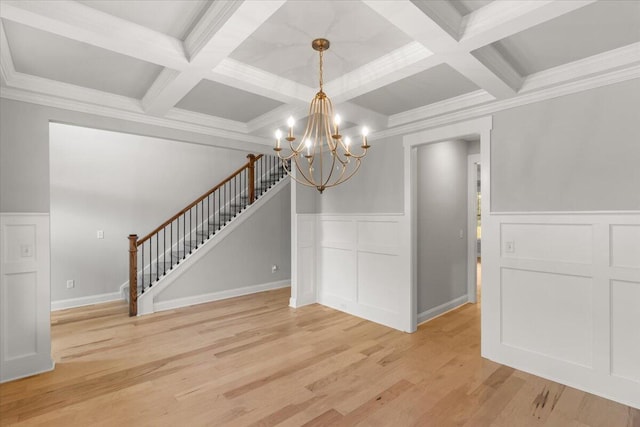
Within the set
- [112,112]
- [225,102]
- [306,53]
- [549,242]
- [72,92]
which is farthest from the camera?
[225,102]

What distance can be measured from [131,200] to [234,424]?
184 inches

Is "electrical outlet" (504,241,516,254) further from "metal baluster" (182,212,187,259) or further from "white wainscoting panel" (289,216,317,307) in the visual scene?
"metal baluster" (182,212,187,259)

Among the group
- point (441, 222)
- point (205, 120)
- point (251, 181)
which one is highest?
point (205, 120)

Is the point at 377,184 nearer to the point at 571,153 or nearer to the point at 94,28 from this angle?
the point at 571,153

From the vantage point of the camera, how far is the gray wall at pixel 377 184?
402cm

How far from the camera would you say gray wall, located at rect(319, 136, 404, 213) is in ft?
13.2

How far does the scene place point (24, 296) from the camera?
2.85 meters

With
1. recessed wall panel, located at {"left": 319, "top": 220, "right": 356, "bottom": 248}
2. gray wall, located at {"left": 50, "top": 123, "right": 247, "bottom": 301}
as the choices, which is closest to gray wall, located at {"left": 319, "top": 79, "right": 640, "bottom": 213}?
recessed wall panel, located at {"left": 319, "top": 220, "right": 356, "bottom": 248}

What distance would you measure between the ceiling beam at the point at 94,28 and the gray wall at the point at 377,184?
2.63 meters

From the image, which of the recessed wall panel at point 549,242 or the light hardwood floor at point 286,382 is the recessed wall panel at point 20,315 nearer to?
the light hardwood floor at point 286,382

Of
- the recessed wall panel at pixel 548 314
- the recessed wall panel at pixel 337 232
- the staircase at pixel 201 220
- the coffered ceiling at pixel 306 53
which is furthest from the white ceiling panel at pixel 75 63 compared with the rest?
the recessed wall panel at pixel 548 314

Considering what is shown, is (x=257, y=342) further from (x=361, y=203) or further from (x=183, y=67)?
(x=183, y=67)

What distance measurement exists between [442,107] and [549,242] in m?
1.67

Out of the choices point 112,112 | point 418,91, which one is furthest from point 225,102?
point 418,91
